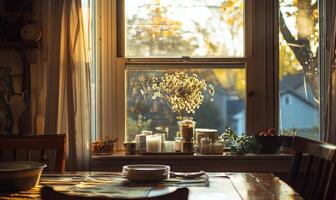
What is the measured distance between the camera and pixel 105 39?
3348 mm

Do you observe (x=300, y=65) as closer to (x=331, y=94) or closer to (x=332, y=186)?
(x=331, y=94)

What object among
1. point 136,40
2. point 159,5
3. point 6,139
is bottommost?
point 6,139

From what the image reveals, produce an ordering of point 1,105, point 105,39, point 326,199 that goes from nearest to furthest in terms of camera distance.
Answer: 1. point 326,199
2. point 1,105
3. point 105,39

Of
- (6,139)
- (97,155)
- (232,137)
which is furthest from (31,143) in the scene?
(232,137)

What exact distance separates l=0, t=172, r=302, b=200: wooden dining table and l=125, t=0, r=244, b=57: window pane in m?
1.28

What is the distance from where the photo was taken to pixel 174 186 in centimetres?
202

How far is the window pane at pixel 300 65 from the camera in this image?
338 centimetres

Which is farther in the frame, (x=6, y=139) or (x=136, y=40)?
(x=136, y=40)

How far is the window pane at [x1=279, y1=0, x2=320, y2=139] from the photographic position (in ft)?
11.1

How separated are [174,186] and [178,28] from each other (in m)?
1.59

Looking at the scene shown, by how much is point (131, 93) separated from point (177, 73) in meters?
0.33

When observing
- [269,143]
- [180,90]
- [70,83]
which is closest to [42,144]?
[70,83]

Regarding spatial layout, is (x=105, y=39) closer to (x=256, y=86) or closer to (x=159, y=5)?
(x=159, y=5)

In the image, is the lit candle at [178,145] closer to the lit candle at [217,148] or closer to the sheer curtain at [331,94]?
the lit candle at [217,148]
